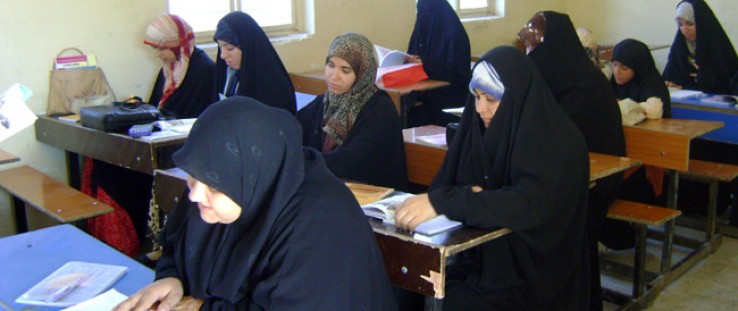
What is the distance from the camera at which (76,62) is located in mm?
3941

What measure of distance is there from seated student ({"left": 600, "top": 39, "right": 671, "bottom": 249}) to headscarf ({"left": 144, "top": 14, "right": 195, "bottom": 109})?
7.38 feet

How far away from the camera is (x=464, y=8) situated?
21.6 ft

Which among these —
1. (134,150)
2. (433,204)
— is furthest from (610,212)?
(134,150)

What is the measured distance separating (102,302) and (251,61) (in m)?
2.28

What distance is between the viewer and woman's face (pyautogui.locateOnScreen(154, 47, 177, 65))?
4.12 meters

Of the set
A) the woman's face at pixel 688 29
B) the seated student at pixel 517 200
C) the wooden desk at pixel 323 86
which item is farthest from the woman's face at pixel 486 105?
the woman's face at pixel 688 29

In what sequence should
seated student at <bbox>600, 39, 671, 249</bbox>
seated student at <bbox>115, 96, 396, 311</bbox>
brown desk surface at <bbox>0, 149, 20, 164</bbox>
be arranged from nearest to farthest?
1. seated student at <bbox>115, 96, 396, 311</bbox>
2. brown desk surface at <bbox>0, 149, 20, 164</bbox>
3. seated student at <bbox>600, 39, 671, 249</bbox>

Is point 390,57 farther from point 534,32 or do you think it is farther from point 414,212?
point 414,212

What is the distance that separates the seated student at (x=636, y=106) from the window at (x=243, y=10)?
→ 2075 mm

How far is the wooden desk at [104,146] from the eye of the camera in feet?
10.9

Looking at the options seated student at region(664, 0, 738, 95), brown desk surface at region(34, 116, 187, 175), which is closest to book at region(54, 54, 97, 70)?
brown desk surface at region(34, 116, 187, 175)

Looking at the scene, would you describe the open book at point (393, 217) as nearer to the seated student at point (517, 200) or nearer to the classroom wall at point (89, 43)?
the seated student at point (517, 200)

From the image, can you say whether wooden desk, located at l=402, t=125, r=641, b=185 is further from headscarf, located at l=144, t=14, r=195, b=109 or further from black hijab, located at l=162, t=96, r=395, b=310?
black hijab, located at l=162, t=96, r=395, b=310

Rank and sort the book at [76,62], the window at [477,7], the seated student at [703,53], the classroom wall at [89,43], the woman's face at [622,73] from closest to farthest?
the classroom wall at [89,43]
the book at [76,62]
the woman's face at [622,73]
the seated student at [703,53]
the window at [477,7]
